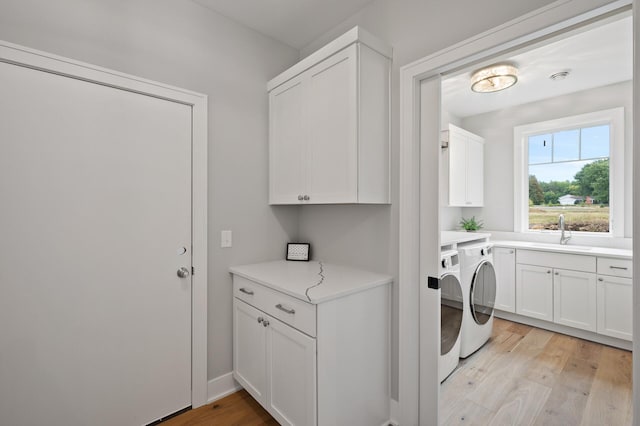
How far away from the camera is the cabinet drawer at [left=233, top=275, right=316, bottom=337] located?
4.62ft

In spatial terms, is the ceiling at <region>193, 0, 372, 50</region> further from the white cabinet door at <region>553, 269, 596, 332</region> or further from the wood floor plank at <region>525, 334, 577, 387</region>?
the white cabinet door at <region>553, 269, 596, 332</region>

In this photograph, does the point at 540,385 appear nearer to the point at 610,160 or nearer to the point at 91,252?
the point at 610,160

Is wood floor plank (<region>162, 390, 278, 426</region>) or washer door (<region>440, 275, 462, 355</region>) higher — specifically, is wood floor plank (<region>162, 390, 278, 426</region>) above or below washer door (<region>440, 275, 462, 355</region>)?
below

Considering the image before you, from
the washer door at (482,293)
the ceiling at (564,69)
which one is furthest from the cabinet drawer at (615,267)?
the ceiling at (564,69)

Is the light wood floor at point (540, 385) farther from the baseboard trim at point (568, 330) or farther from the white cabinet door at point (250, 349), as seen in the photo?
the white cabinet door at point (250, 349)

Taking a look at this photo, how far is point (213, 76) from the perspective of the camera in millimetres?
1984

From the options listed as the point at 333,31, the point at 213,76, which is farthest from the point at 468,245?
the point at 213,76

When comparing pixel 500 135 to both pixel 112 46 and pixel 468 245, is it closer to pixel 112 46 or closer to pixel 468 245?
pixel 468 245

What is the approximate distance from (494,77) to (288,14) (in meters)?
1.98

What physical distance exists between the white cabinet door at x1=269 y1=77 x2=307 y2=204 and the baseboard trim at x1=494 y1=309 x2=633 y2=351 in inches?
123

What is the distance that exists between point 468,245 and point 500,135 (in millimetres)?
2174

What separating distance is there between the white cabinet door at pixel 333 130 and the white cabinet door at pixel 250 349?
0.86m

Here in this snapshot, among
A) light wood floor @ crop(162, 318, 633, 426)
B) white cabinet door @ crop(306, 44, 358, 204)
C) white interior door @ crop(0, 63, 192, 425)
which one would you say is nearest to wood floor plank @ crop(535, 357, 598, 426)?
light wood floor @ crop(162, 318, 633, 426)

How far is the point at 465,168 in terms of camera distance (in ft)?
11.8
